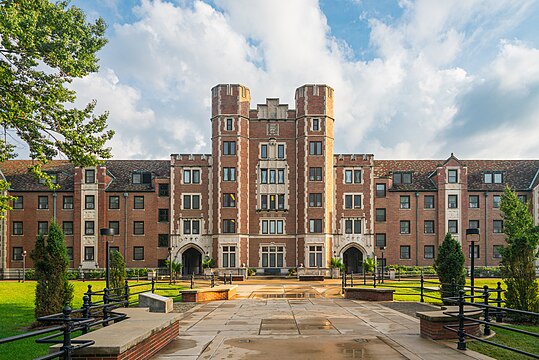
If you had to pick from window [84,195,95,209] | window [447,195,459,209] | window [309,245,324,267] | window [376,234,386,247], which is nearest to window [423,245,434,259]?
window [376,234,386,247]

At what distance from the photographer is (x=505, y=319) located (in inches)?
683

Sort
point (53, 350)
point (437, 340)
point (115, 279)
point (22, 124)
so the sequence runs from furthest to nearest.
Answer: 1. point (115, 279)
2. point (22, 124)
3. point (437, 340)
4. point (53, 350)

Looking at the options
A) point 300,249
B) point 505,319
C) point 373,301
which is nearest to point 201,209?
point 300,249

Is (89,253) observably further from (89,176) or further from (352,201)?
(352,201)

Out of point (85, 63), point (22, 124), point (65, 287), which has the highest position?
point (85, 63)

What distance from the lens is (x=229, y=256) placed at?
4881cm

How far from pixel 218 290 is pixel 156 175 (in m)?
30.0

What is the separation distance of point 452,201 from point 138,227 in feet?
104

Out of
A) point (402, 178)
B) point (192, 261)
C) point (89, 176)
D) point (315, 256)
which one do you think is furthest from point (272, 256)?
point (89, 176)

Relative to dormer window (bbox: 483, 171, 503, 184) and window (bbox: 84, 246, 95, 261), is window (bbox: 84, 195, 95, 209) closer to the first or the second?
window (bbox: 84, 246, 95, 261)

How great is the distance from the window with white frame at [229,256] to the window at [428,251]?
1932 centimetres

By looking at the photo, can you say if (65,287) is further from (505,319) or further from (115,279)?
(505,319)

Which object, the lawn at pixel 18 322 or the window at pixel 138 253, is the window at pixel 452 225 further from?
the lawn at pixel 18 322

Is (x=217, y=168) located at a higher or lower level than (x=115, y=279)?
higher
